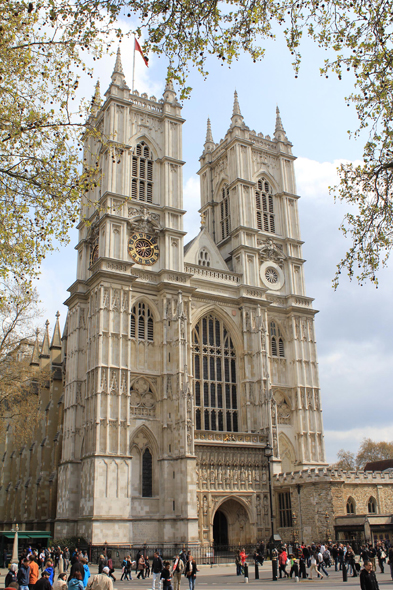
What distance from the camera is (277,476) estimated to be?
3550cm

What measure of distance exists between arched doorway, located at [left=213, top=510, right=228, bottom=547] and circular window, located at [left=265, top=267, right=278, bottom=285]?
17289mm

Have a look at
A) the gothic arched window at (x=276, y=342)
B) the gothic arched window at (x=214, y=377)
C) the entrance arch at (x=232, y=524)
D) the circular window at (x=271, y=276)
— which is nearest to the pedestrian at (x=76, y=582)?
the entrance arch at (x=232, y=524)

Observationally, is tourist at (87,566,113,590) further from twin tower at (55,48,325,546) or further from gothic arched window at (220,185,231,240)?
gothic arched window at (220,185,231,240)

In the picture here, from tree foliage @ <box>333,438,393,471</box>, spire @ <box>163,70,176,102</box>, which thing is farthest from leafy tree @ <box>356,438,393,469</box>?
spire @ <box>163,70,176,102</box>

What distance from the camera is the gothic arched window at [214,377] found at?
37781 millimetres

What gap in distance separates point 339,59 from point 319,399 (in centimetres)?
3258

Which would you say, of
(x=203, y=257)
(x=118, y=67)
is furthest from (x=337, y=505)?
(x=118, y=67)

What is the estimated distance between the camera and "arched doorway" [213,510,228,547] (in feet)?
117

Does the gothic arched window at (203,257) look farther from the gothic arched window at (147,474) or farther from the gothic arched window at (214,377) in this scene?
the gothic arched window at (147,474)

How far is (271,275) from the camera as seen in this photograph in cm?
4422

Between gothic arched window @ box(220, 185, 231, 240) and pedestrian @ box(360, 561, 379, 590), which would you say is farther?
gothic arched window @ box(220, 185, 231, 240)

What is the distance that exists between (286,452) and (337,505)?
29.0 ft

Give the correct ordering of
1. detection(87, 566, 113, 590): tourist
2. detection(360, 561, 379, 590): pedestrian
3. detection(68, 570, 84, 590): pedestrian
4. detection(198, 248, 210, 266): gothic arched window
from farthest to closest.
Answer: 1. detection(198, 248, 210, 266): gothic arched window
2. detection(360, 561, 379, 590): pedestrian
3. detection(68, 570, 84, 590): pedestrian
4. detection(87, 566, 113, 590): tourist

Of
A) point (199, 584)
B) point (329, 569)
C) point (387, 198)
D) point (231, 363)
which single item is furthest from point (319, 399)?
point (387, 198)
